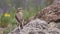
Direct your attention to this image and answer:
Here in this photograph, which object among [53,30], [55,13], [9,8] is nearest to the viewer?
[53,30]

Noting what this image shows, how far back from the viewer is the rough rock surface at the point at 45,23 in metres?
5.40

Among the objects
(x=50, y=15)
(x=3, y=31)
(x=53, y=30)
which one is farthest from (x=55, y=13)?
(x=3, y=31)

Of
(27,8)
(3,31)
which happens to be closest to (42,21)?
(3,31)

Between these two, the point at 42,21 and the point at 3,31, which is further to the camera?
the point at 3,31

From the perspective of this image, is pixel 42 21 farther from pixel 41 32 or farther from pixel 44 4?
pixel 44 4

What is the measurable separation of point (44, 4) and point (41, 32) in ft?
16.8

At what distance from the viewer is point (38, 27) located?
17.9 feet

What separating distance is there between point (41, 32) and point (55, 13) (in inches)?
24.0

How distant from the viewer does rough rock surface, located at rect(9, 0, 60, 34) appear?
17.7 ft

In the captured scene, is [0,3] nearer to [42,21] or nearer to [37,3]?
[37,3]

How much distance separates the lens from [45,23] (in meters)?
5.54

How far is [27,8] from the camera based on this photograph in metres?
10.3

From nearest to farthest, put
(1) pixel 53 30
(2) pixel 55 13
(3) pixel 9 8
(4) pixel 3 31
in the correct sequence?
(1) pixel 53 30, (2) pixel 55 13, (4) pixel 3 31, (3) pixel 9 8

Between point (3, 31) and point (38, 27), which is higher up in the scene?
point (38, 27)
